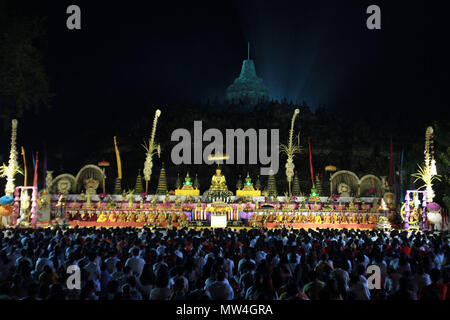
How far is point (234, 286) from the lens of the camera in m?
7.92

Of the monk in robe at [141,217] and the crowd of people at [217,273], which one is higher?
the crowd of people at [217,273]

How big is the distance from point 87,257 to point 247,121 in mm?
41108

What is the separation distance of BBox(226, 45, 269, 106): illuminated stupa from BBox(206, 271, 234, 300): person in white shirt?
200 ft

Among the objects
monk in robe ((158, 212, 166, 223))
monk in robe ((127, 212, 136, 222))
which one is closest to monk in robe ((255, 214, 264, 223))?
monk in robe ((158, 212, 166, 223))

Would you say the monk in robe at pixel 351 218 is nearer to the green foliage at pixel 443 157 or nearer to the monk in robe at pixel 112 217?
the green foliage at pixel 443 157

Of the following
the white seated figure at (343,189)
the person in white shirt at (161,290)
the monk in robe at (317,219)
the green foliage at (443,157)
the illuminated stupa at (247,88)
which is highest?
the illuminated stupa at (247,88)

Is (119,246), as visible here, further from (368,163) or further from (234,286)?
(368,163)

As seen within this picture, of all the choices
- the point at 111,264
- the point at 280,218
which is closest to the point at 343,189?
the point at 280,218

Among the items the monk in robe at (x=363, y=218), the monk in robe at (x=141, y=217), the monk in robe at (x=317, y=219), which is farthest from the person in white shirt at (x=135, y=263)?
the monk in robe at (x=363, y=218)

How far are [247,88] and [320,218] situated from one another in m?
45.5

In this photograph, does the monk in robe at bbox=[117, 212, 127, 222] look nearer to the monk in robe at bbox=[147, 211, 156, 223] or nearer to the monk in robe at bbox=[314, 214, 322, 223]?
the monk in robe at bbox=[147, 211, 156, 223]

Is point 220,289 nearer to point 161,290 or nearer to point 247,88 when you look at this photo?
point 161,290

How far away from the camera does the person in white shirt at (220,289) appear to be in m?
6.81

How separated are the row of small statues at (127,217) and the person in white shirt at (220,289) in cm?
1947
